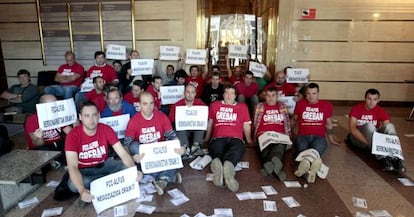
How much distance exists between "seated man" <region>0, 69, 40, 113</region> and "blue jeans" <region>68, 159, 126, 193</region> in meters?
3.17

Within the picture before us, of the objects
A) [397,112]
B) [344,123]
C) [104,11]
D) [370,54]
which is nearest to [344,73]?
A: [370,54]

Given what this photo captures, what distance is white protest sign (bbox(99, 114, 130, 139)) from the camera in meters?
3.65

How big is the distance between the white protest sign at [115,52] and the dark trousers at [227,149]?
3.94 m

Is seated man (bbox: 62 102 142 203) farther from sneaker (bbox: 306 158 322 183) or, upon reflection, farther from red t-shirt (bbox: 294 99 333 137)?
red t-shirt (bbox: 294 99 333 137)

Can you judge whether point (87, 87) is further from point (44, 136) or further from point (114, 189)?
point (114, 189)

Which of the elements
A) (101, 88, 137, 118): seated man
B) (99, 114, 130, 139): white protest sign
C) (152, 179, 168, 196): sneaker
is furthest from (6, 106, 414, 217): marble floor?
(101, 88, 137, 118): seated man

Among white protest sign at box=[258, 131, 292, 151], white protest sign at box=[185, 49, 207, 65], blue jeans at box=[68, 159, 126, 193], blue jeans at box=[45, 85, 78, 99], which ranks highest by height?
white protest sign at box=[185, 49, 207, 65]

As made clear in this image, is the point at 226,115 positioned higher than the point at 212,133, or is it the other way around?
the point at 226,115

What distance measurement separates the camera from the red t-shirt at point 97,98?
4.48 metres

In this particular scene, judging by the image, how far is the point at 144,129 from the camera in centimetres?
338

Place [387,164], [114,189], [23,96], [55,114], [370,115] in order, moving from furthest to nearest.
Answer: [23,96], [370,115], [387,164], [55,114], [114,189]

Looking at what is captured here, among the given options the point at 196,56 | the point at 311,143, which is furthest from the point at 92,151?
the point at 196,56

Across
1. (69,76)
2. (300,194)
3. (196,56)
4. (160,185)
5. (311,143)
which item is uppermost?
(196,56)

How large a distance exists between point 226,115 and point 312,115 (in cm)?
120
